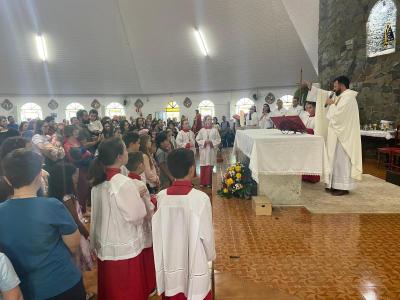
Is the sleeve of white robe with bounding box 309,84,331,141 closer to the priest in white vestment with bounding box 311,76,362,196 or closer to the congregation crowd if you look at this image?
the priest in white vestment with bounding box 311,76,362,196

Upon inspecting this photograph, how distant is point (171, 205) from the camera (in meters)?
2.07

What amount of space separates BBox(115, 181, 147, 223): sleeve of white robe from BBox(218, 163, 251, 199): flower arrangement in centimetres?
355

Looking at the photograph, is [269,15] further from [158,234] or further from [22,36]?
[158,234]

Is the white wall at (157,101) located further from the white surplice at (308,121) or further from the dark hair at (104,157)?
the dark hair at (104,157)

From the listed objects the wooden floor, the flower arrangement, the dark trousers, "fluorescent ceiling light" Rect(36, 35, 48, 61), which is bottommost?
the wooden floor

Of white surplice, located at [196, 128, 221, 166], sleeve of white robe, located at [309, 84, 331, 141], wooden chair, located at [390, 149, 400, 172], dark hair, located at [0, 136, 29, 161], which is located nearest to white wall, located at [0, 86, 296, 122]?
wooden chair, located at [390, 149, 400, 172]

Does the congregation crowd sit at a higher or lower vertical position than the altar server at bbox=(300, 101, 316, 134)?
lower

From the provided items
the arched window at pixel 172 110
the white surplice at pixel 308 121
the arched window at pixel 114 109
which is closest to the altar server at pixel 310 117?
the white surplice at pixel 308 121

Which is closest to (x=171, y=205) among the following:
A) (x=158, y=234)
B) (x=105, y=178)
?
(x=158, y=234)

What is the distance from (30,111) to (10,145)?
2148cm

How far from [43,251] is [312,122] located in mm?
6025

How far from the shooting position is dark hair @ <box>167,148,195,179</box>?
2.06 m

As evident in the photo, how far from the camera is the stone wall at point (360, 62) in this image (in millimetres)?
8812

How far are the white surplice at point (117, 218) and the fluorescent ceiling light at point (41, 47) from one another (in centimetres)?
1776
